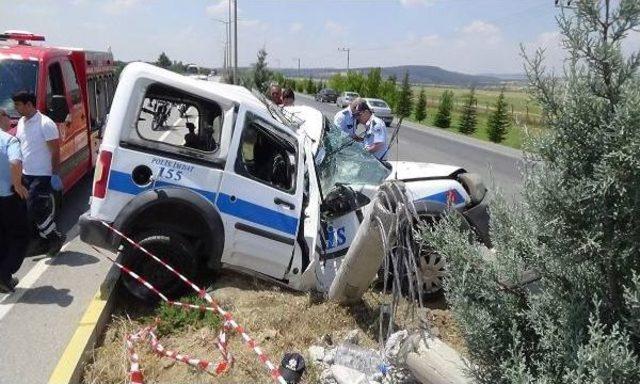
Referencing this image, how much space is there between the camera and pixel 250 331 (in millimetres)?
4270

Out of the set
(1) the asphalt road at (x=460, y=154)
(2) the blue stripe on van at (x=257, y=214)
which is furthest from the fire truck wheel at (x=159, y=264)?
(1) the asphalt road at (x=460, y=154)

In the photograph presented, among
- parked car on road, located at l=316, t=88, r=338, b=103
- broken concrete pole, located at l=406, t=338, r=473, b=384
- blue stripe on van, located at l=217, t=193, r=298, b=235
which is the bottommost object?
parked car on road, located at l=316, t=88, r=338, b=103

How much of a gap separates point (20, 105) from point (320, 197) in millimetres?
3336

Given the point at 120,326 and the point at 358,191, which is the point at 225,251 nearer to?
the point at 120,326

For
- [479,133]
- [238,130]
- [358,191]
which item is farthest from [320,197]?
[479,133]

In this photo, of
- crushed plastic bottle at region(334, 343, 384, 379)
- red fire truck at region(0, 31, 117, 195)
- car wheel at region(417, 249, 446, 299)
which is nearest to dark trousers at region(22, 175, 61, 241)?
red fire truck at region(0, 31, 117, 195)

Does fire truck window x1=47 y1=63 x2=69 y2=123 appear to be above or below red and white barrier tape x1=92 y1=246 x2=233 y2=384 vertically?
above

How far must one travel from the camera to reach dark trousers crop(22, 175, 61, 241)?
6141 mm

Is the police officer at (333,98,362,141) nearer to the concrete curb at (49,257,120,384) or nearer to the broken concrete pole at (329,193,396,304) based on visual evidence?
the broken concrete pole at (329,193,396,304)

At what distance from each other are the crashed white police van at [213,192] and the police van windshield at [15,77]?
3438 millimetres

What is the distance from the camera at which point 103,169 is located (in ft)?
14.6

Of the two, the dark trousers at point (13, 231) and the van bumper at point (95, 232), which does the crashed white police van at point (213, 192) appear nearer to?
the van bumper at point (95, 232)

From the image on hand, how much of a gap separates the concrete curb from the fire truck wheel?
0.61ft

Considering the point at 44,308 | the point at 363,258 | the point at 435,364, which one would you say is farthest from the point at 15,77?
the point at 435,364
